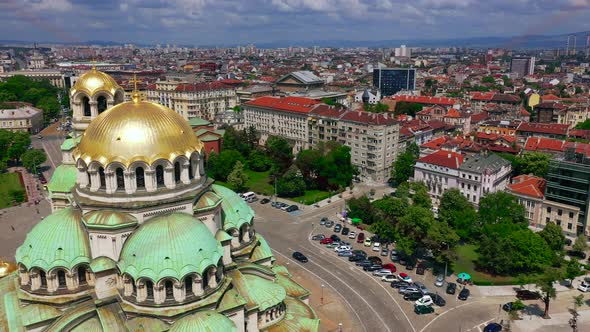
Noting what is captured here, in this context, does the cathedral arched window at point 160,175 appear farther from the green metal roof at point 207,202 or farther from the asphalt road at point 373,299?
the asphalt road at point 373,299

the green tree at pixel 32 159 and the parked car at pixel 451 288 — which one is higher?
the green tree at pixel 32 159

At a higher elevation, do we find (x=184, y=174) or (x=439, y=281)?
(x=184, y=174)

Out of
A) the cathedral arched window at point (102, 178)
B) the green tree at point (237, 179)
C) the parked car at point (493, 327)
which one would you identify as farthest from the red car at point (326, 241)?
the cathedral arched window at point (102, 178)

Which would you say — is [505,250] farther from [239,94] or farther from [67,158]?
[239,94]

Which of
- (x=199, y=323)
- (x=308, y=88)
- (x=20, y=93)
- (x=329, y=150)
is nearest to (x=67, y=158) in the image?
(x=199, y=323)

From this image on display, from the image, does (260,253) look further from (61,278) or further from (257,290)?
(61,278)

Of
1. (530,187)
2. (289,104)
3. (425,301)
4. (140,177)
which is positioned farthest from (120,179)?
(289,104)
